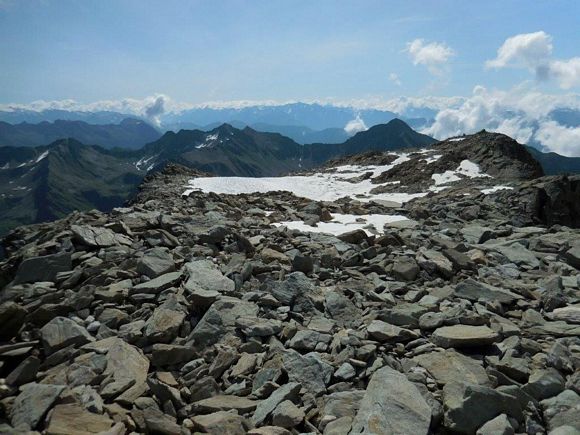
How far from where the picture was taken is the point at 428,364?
23.9ft

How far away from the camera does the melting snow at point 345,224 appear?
693 inches

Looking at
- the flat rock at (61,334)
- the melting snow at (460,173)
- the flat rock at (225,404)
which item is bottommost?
the flat rock at (225,404)

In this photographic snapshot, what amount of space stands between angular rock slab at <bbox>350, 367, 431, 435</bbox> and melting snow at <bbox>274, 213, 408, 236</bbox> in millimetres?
10345

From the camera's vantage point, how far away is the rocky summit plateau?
6.16 m

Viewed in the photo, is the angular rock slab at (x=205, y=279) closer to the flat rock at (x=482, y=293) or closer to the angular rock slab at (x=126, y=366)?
the angular rock slab at (x=126, y=366)

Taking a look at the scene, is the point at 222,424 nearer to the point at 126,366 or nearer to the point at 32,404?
the point at 126,366

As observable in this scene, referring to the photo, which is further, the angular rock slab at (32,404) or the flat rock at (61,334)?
the flat rock at (61,334)

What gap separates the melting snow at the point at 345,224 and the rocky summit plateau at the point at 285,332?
1.02 m

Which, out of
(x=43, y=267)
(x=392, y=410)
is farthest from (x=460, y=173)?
(x=392, y=410)

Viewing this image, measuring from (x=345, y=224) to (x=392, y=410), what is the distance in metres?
13.1

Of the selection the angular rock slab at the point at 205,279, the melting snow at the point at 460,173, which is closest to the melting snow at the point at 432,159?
the melting snow at the point at 460,173

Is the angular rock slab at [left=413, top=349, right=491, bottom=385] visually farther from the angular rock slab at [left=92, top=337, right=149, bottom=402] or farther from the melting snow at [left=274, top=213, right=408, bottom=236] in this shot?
the melting snow at [left=274, top=213, right=408, bottom=236]

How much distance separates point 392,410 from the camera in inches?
237

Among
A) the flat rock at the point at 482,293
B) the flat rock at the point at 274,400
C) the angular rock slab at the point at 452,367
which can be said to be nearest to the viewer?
the flat rock at the point at 274,400
